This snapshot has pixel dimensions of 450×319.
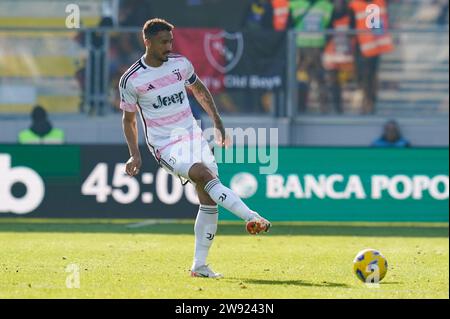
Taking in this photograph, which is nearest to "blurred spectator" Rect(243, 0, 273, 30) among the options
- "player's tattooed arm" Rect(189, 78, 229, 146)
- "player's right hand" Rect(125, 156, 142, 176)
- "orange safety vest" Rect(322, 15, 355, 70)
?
"orange safety vest" Rect(322, 15, 355, 70)

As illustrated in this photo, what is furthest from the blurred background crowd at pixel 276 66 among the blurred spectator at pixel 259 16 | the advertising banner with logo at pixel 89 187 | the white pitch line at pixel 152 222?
the advertising banner with logo at pixel 89 187

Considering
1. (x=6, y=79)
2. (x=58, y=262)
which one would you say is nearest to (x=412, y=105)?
(x=6, y=79)

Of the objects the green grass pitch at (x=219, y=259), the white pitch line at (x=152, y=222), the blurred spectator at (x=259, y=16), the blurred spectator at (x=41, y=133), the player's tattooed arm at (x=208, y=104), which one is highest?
the blurred spectator at (x=259, y=16)

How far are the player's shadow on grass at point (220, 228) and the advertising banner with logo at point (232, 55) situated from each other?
363 centimetres

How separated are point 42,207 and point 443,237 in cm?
590

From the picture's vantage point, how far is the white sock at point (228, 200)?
32.1 ft

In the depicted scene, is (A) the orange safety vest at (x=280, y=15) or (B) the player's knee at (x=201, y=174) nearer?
(B) the player's knee at (x=201, y=174)

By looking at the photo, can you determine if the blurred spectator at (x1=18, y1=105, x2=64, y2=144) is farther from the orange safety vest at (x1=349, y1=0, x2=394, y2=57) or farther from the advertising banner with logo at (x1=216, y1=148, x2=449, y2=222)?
the orange safety vest at (x1=349, y1=0, x2=394, y2=57)

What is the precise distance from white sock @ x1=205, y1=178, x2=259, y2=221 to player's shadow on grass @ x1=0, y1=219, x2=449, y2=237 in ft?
17.9

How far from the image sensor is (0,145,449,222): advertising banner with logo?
56.9 feet

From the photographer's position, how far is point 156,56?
33.8 ft

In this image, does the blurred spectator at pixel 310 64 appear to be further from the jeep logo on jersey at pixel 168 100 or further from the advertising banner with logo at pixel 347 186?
the jeep logo on jersey at pixel 168 100

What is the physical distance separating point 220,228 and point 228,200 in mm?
6882
